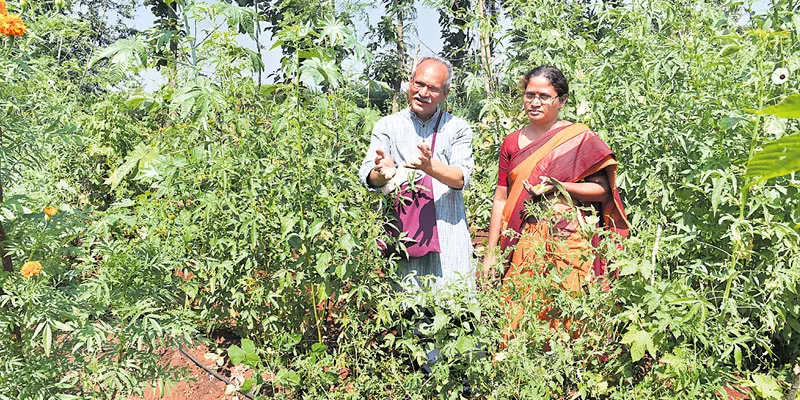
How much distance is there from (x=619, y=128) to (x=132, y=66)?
2.09 meters

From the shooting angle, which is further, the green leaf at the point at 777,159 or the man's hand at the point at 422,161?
the man's hand at the point at 422,161

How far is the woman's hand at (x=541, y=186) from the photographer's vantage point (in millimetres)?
2445

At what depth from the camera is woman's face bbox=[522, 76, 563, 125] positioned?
8.56 feet

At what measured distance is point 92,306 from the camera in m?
1.95

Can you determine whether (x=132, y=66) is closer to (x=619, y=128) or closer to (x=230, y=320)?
(x=230, y=320)

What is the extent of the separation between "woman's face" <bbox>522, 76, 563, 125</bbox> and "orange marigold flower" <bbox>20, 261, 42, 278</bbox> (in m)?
1.90

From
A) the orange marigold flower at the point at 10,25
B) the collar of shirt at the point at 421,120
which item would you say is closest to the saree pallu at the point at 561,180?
the collar of shirt at the point at 421,120

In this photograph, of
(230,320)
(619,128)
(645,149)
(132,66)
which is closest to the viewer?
(132,66)

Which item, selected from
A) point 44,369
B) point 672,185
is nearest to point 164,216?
point 44,369

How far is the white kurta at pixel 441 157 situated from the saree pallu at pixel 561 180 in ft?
0.70

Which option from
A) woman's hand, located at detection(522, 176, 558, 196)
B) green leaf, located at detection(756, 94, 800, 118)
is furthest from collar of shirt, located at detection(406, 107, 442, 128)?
green leaf, located at detection(756, 94, 800, 118)

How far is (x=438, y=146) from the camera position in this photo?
2.71 meters

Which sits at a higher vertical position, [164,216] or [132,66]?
[132,66]

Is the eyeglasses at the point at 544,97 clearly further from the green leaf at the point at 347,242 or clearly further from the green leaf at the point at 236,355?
the green leaf at the point at 236,355
